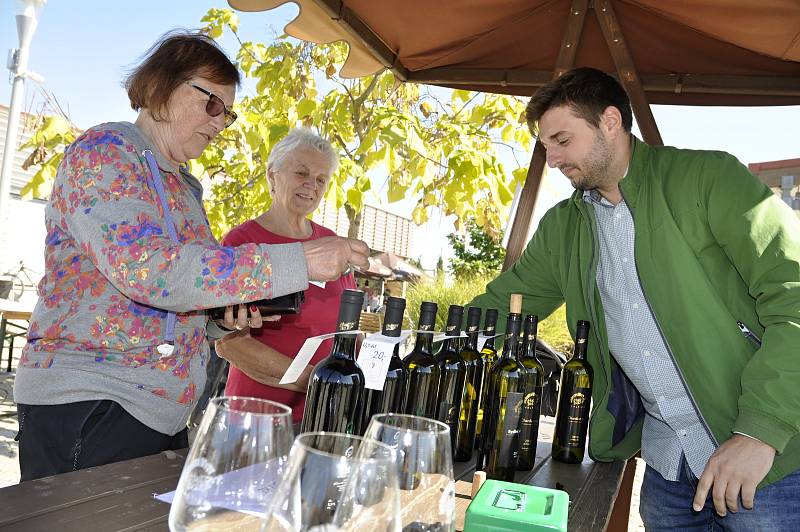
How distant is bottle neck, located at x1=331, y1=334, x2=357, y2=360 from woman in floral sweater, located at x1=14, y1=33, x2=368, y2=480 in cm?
23

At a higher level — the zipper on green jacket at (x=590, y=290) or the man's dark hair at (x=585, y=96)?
the man's dark hair at (x=585, y=96)

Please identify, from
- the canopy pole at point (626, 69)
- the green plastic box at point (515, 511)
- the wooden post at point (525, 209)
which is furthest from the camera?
the wooden post at point (525, 209)

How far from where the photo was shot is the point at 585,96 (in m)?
2.37

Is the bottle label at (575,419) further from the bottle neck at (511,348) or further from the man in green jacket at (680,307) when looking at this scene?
the bottle neck at (511,348)

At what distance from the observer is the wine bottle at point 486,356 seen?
1903 millimetres

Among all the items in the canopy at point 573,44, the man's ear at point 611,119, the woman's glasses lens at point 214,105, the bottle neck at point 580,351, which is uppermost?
the canopy at point 573,44

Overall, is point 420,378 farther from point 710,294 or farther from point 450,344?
point 710,294

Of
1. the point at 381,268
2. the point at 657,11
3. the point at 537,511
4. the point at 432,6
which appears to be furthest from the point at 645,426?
the point at 381,268

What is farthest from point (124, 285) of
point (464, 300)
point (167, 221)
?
point (464, 300)

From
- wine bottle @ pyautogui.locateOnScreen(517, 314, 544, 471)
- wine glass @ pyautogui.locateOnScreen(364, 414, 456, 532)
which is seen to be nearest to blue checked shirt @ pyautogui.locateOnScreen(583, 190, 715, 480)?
wine bottle @ pyautogui.locateOnScreen(517, 314, 544, 471)

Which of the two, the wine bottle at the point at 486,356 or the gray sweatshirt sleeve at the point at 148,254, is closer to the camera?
the gray sweatshirt sleeve at the point at 148,254

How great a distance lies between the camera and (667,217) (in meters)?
2.10

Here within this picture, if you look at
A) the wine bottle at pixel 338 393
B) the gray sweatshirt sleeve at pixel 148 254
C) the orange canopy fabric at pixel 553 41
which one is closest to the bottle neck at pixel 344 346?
the wine bottle at pixel 338 393

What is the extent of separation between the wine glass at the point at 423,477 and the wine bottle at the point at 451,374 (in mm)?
898
